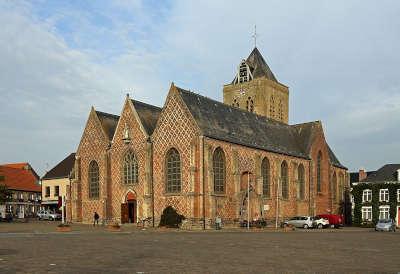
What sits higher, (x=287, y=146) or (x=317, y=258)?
(x=287, y=146)

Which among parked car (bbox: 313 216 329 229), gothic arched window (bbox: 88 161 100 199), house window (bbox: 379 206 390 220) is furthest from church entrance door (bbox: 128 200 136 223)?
house window (bbox: 379 206 390 220)

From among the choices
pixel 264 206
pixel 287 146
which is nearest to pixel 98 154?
pixel 264 206

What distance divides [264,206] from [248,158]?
17.9 feet

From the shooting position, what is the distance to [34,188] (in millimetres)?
92250

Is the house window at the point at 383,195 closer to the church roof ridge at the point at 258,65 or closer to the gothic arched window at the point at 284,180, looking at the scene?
the gothic arched window at the point at 284,180

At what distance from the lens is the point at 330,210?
71875 mm

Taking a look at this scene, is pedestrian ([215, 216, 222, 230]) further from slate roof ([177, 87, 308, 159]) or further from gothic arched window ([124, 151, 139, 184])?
gothic arched window ([124, 151, 139, 184])

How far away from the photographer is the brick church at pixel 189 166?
160ft

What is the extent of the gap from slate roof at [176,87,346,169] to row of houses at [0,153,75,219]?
113 feet

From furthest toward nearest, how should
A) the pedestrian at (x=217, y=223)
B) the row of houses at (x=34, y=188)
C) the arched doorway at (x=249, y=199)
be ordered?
the row of houses at (x=34, y=188) → the arched doorway at (x=249, y=199) → the pedestrian at (x=217, y=223)

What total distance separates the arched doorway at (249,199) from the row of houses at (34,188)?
36.8 meters

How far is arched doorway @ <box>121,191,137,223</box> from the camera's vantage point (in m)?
53.9

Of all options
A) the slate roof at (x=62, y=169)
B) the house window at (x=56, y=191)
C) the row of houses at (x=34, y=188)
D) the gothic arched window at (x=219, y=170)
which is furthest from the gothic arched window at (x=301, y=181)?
the house window at (x=56, y=191)

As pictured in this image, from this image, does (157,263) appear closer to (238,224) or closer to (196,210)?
(196,210)
